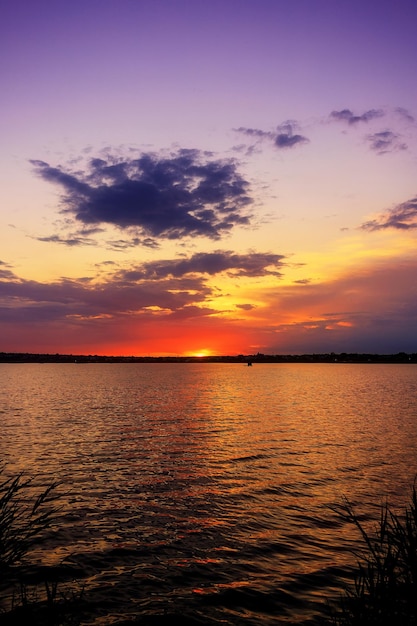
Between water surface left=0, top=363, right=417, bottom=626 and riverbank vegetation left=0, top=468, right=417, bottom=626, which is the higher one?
riverbank vegetation left=0, top=468, right=417, bottom=626

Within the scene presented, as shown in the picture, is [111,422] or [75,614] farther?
[111,422]

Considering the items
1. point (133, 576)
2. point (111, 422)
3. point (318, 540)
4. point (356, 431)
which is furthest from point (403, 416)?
point (133, 576)

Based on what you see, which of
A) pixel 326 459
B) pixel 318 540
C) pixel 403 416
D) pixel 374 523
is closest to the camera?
pixel 318 540

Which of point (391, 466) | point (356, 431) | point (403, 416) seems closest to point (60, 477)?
point (391, 466)

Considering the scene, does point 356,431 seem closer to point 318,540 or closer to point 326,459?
point 326,459

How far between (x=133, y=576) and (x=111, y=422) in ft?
131

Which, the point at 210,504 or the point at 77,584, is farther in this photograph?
the point at 210,504

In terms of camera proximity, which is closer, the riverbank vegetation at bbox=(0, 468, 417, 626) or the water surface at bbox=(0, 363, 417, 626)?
the riverbank vegetation at bbox=(0, 468, 417, 626)

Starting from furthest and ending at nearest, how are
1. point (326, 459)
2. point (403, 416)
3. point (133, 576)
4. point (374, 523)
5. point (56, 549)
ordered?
point (403, 416) → point (326, 459) → point (374, 523) → point (56, 549) → point (133, 576)

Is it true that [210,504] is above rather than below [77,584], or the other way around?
below

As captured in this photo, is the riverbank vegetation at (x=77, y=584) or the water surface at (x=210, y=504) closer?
the riverbank vegetation at (x=77, y=584)

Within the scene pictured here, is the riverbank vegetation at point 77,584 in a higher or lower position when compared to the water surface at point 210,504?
higher

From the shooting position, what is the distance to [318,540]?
18.5m

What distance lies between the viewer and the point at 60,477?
2772 centimetres
